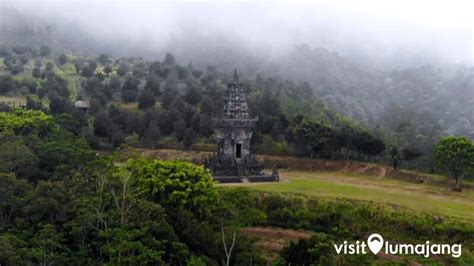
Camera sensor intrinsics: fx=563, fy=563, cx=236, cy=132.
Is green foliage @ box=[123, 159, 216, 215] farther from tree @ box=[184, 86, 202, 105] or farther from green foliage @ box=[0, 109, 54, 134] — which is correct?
tree @ box=[184, 86, 202, 105]

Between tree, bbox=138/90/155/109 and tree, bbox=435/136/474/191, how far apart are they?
39.5m

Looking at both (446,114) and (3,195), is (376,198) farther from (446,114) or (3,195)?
(446,114)

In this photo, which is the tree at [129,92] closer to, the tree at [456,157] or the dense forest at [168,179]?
the dense forest at [168,179]

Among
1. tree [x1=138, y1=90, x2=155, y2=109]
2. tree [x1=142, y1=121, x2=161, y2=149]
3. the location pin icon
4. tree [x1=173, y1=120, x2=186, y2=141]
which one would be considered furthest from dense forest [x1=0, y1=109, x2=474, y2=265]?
tree [x1=138, y1=90, x2=155, y2=109]

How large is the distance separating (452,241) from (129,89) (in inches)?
2191

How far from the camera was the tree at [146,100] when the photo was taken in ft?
242

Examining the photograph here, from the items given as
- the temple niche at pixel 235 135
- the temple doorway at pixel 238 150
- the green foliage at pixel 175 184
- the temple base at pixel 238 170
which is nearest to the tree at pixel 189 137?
the temple niche at pixel 235 135

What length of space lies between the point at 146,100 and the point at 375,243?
46465 mm

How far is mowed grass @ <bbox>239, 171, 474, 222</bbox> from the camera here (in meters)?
38.8


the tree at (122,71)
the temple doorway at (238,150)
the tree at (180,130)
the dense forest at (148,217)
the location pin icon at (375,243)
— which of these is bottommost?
the location pin icon at (375,243)

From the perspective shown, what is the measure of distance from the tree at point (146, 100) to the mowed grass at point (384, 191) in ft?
91.2

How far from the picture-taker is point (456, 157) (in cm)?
4494

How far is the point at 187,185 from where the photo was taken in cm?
3431

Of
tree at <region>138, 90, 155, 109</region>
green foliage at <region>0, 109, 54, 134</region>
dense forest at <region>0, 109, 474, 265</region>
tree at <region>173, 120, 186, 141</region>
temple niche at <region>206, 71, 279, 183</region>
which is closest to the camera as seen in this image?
dense forest at <region>0, 109, 474, 265</region>
